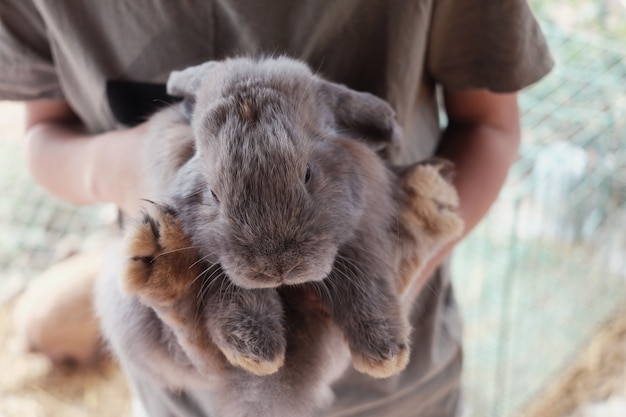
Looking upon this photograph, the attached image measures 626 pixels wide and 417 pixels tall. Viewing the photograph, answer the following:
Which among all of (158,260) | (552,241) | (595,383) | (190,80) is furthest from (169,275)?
(595,383)

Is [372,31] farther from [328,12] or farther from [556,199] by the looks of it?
[556,199]

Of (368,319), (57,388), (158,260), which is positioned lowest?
(57,388)

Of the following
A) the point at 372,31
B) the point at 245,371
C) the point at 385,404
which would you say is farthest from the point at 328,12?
the point at 385,404

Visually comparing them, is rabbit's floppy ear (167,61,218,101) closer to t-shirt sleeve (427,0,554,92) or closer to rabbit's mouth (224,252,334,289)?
rabbit's mouth (224,252,334,289)

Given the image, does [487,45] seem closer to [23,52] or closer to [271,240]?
[271,240]

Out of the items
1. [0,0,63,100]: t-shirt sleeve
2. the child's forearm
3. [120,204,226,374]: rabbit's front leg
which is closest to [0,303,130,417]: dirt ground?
the child's forearm

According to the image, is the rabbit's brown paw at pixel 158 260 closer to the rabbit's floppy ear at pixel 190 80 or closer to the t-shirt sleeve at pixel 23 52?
the rabbit's floppy ear at pixel 190 80

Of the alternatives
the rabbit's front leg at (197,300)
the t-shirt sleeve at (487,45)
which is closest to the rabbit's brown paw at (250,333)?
the rabbit's front leg at (197,300)
